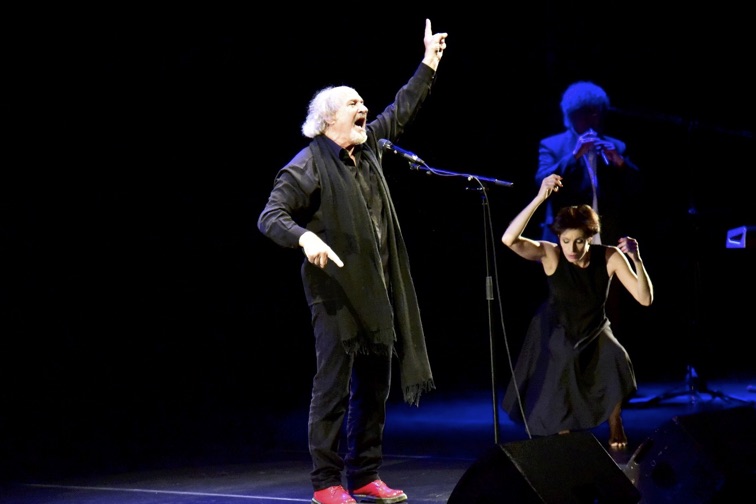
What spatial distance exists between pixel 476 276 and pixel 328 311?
15.8 ft

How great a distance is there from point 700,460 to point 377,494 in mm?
1244

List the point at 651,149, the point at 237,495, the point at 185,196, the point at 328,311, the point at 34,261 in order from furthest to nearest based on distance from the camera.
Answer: the point at 651,149, the point at 185,196, the point at 34,261, the point at 237,495, the point at 328,311

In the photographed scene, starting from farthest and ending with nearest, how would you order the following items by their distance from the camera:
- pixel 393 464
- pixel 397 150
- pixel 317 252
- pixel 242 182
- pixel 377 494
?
pixel 242 182 → pixel 393 464 → pixel 397 150 → pixel 377 494 → pixel 317 252

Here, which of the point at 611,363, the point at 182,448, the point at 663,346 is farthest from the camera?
the point at 663,346

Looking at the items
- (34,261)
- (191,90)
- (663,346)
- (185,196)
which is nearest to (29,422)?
(34,261)

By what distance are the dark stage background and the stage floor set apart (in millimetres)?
395

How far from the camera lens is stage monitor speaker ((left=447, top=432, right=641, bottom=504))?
2.49 metres

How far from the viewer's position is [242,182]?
267 inches

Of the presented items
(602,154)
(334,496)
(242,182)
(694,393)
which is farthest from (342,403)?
(694,393)

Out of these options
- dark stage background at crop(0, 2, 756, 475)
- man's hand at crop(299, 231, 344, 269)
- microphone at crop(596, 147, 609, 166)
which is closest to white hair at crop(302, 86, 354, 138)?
man's hand at crop(299, 231, 344, 269)

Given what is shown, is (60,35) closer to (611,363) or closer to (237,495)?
(237,495)

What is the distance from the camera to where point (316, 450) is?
3482mm

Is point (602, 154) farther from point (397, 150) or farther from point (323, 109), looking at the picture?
point (323, 109)

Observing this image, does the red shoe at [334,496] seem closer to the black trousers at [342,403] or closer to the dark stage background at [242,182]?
the black trousers at [342,403]
